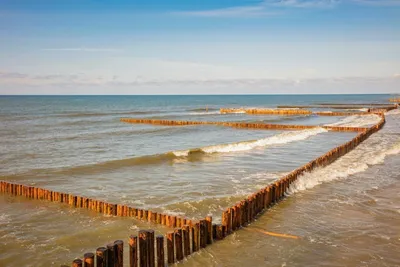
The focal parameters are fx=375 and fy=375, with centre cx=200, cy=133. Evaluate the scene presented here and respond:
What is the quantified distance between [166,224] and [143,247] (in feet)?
10.2

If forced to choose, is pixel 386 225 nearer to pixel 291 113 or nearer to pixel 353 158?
pixel 353 158

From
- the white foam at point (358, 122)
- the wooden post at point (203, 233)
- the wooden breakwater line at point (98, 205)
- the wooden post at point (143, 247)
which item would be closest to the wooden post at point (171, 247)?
the wooden post at point (143, 247)

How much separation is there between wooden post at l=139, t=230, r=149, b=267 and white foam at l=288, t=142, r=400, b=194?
27.8 feet

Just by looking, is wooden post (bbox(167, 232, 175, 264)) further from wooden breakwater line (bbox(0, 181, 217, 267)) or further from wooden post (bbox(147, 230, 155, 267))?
wooden post (bbox(147, 230, 155, 267))

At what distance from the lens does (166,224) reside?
11.2 m

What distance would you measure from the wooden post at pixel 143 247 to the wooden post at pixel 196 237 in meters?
1.70

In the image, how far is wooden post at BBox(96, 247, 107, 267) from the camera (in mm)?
7086

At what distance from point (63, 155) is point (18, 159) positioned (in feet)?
9.72

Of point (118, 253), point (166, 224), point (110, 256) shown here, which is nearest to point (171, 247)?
point (118, 253)

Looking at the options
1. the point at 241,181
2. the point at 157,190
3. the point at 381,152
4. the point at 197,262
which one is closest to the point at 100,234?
the point at 197,262

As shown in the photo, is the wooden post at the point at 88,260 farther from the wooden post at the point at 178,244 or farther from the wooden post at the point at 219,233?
the wooden post at the point at 219,233

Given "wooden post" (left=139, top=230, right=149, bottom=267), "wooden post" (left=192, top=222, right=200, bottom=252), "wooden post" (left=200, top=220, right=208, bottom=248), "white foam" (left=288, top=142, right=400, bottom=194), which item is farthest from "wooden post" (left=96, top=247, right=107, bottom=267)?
"white foam" (left=288, top=142, right=400, bottom=194)

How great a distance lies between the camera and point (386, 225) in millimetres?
11531

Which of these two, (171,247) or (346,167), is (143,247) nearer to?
(171,247)
